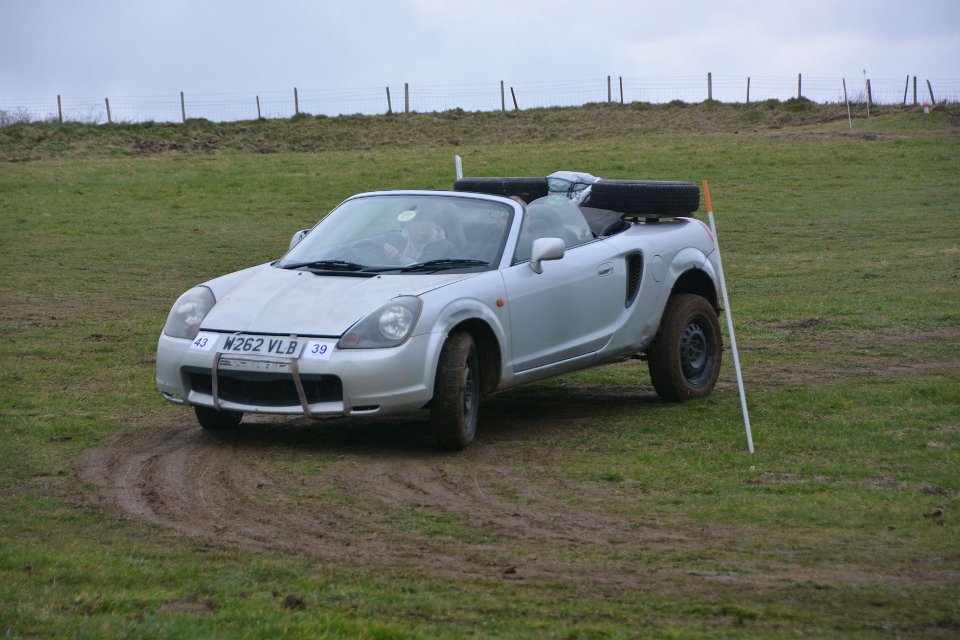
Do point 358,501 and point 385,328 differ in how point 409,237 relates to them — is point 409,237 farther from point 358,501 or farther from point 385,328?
point 358,501

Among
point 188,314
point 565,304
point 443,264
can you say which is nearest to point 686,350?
point 565,304

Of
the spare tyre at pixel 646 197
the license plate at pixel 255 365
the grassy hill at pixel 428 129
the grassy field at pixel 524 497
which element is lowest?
the grassy field at pixel 524 497

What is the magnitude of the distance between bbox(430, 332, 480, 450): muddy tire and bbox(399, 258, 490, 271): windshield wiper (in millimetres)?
Result: 633

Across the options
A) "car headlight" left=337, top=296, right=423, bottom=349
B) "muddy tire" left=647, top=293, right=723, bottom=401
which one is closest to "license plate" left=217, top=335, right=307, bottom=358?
"car headlight" left=337, top=296, right=423, bottom=349

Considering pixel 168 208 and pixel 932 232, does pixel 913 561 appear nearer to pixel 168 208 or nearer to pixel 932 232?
pixel 932 232

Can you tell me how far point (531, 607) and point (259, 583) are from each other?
114 centimetres

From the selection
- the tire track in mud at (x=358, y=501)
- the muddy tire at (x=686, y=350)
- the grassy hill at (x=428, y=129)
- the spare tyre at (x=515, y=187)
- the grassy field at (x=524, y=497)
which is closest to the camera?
the grassy field at (x=524, y=497)

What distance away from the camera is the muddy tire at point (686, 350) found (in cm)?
973

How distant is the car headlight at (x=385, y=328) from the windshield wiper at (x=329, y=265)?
92 cm

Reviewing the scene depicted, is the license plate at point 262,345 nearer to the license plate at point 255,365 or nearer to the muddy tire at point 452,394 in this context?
the license plate at point 255,365

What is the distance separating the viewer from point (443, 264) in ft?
27.7

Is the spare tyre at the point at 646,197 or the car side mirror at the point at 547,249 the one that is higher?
the spare tyre at the point at 646,197

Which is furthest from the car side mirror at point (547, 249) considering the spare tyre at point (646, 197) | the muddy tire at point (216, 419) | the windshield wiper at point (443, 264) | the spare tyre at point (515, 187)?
the muddy tire at point (216, 419)

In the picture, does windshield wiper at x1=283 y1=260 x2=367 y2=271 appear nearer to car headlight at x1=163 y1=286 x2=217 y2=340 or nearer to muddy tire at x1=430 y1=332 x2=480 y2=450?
car headlight at x1=163 y1=286 x2=217 y2=340
